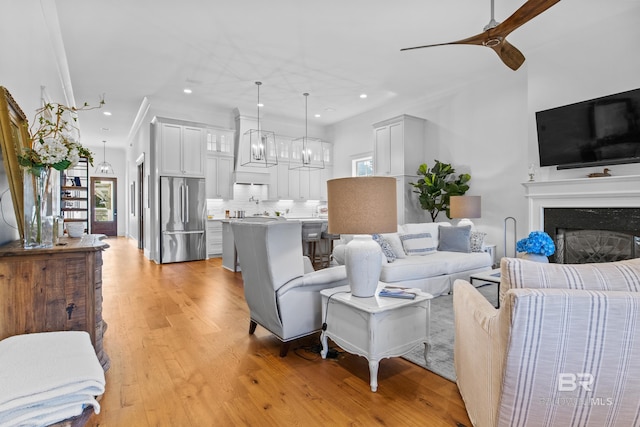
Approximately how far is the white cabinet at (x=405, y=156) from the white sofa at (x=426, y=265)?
6.37 ft

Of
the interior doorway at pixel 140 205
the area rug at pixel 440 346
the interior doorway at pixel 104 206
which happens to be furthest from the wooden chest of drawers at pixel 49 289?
the interior doorway at pixel 104 206

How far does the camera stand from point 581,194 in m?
4.22

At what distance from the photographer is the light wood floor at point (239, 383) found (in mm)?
1802

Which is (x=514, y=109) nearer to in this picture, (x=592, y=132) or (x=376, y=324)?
(x=592, y=132)

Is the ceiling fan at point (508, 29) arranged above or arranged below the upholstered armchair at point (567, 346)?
above

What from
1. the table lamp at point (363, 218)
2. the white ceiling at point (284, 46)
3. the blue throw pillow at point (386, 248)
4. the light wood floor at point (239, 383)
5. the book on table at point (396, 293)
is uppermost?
the white ceiling at point (284, 46)

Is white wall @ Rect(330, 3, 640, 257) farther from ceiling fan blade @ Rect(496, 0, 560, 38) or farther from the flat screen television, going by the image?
ceiling fan blade @ Rect(496, 0, 560, 38)

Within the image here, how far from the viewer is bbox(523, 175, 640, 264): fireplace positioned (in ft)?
12.6

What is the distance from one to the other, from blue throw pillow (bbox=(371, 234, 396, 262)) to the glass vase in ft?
9.96

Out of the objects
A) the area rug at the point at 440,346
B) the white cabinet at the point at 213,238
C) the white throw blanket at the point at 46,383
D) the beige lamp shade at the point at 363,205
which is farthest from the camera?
the white cabinet at the point at 213,238

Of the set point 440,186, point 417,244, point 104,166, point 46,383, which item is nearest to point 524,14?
point 417,244

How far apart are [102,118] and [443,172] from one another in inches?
314

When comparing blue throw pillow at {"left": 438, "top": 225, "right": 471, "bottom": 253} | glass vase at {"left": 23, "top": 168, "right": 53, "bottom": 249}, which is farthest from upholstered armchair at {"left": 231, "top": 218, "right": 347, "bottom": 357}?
blue throw pillow at {"left": 438, "top": 225, "right": 471, "bottom": 253}

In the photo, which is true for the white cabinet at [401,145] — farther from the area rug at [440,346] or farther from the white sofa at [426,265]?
the area rug at [440,346]
